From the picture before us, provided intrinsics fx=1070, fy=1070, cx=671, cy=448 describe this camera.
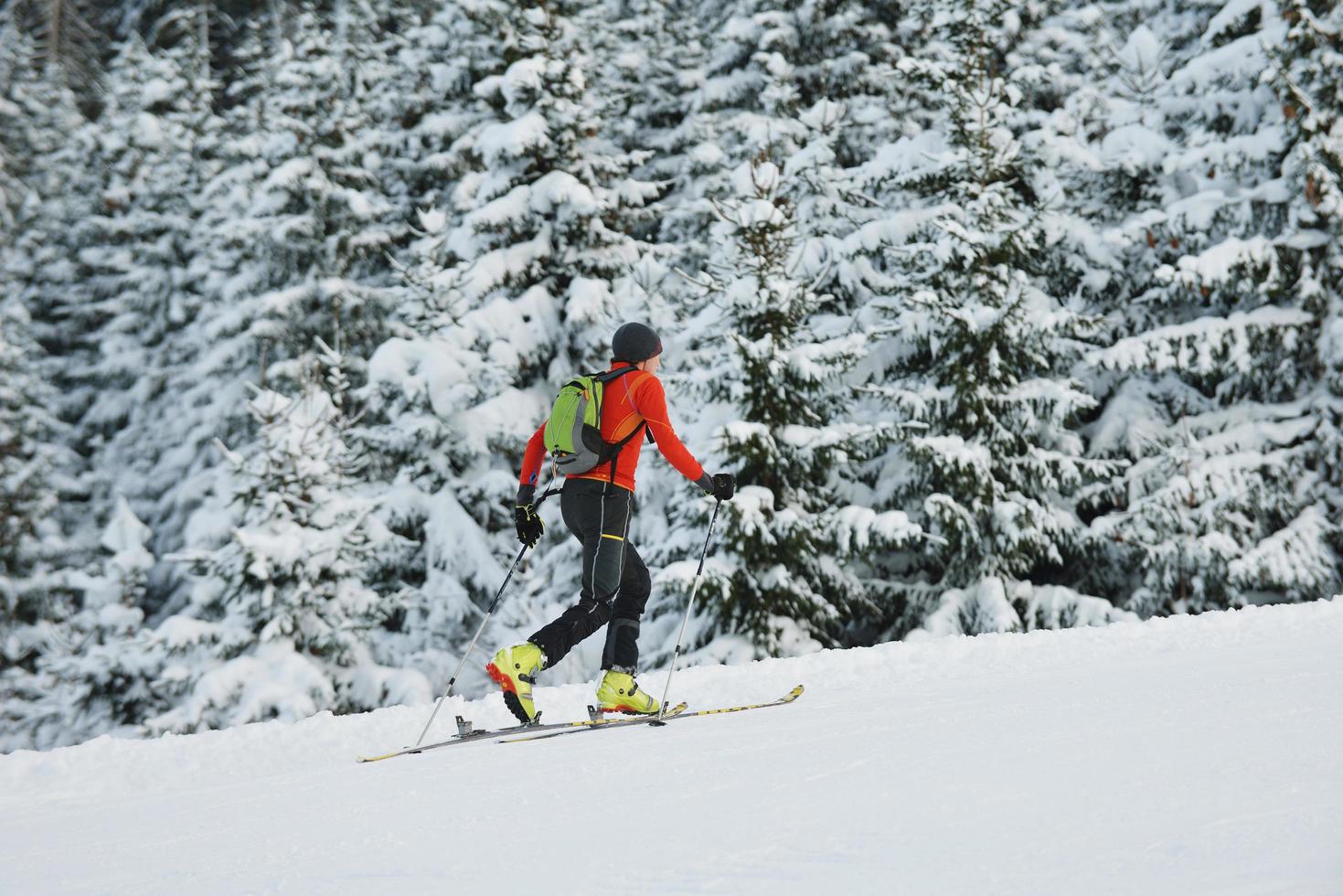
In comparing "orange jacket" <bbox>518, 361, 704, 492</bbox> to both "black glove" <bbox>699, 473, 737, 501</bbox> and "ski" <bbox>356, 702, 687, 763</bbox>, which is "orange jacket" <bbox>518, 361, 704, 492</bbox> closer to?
"black glove" <bbox>699, 473, 737, 501</bbox>

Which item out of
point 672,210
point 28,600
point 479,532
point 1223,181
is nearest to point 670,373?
point 479,532

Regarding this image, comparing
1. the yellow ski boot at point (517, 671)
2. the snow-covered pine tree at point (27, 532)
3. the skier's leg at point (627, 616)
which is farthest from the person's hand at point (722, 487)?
the snow-covered pine tree at point (27, 532)

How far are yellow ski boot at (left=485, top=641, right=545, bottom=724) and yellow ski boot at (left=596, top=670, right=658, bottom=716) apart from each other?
1.45 feet

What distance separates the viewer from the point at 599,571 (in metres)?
6.17

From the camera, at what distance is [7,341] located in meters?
27.9

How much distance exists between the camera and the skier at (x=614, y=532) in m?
6.08

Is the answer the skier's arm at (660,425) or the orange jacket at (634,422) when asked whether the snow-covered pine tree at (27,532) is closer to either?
the orange jacket at (634,422)

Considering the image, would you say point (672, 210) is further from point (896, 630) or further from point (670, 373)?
point (896, 630)

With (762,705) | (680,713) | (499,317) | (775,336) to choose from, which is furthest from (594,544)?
(499,317)

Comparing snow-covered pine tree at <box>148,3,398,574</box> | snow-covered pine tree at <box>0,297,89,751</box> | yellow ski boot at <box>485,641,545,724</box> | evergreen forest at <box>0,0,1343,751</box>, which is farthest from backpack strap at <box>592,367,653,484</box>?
snow-covered pine tree at <box>0,297,89,751</box>

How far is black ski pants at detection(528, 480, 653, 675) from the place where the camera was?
6.17 m

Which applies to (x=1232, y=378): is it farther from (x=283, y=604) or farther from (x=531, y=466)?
(x=283, y=604)

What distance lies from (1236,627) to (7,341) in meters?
29.9

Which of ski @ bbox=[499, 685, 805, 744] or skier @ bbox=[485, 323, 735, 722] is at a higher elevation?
skier @ bbox=[485, 323, 735, 722]
